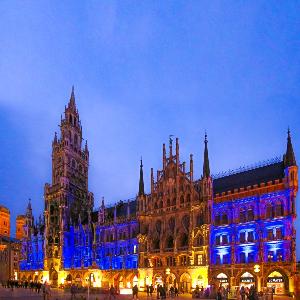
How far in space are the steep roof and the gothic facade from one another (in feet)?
0.76

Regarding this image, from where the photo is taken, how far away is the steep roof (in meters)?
78.1

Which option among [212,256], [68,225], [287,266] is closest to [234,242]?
[212,256]

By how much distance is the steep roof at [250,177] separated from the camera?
7812 centimetres

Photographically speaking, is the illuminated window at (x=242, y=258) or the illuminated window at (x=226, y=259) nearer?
the illuminated window at (x=242, y=258)

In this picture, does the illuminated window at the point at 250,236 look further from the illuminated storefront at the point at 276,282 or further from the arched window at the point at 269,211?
the illuminated storefront at the point at 276,282

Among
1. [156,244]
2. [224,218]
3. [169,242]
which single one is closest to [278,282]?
[224,218]

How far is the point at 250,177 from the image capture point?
82750 millimetres

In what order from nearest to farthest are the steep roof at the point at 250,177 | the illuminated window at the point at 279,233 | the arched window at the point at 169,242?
1. the illuminated window at the point at 279,233
2. the steep roof at the point at 250,177
3. the arched window at the point at 169,242

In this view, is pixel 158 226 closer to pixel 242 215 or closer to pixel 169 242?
pixel 169 242

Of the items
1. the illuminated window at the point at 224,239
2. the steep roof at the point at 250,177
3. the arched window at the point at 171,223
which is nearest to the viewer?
the steep roof at the point at 250,177

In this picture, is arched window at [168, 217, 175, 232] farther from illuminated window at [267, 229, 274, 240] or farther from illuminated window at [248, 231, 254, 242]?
illuminated window at [267, 229, 274, 240]

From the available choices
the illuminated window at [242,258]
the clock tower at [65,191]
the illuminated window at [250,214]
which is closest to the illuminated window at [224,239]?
the illuminated window at [242,258]

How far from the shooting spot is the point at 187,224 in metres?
86.4

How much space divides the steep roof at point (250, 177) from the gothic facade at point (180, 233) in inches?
9.1
